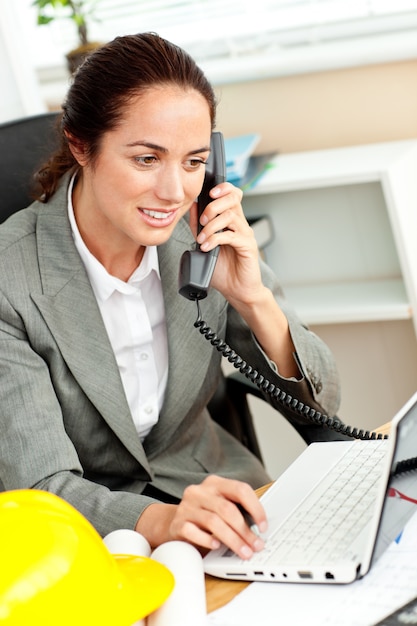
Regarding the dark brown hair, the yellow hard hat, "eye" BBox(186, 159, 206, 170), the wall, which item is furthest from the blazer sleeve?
the wall

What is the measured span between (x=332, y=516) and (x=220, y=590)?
0.15 m

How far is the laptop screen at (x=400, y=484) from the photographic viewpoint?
0.85 metres

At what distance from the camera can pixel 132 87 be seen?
4.17ft

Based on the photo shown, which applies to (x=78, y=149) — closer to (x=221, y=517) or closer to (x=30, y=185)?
(x=30, y=185)

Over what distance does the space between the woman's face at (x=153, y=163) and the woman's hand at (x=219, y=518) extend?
0.45m

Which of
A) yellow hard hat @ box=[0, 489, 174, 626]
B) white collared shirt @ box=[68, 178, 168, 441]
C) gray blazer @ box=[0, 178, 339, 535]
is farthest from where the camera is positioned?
white collared shirt @ box=[68, 178, 168, 441]

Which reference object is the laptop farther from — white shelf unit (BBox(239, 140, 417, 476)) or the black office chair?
white shelf unit (BBox(239, 140, 417, 476))

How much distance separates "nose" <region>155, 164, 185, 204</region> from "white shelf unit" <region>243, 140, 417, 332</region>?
0.72 metres

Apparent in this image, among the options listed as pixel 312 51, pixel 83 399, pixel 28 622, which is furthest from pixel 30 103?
pixel 28 622

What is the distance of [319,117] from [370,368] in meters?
0.62

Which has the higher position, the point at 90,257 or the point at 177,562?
the point at 90,257

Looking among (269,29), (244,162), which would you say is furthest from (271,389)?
(269,29)

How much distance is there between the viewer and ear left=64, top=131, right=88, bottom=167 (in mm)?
1353

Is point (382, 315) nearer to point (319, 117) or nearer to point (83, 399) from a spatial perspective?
point (319, 117)
